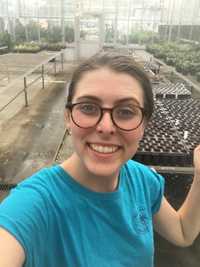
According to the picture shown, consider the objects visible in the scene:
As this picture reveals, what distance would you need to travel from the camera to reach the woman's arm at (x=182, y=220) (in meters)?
0.88

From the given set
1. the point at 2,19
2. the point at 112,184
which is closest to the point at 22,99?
the point at 112,184

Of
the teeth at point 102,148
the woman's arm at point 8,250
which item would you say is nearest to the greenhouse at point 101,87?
the teeth at point 102,148

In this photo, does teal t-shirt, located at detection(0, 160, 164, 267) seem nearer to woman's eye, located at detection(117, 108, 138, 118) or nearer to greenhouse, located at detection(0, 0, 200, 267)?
greenhouse, located at detection(0, 0, 200, 267)

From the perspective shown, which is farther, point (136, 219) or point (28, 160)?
point (28, 160)

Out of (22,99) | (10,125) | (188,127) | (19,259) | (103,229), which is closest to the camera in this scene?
(19,259)

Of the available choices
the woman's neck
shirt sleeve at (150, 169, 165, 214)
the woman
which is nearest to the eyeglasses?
the woman

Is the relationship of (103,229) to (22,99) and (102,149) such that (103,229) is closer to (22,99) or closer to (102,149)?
(102,149)

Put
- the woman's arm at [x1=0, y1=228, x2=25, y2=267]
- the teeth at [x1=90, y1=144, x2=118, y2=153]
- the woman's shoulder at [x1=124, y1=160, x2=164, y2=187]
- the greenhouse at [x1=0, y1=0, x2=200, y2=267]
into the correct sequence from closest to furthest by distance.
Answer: the woman's arm at [x1=0, y1=228, x2=25, y2=267] < the teeth at [x1=90, y1=144, x2=118, y2=153] < the woman's shoulder at [x1=124, y1=160, x2=164, y2=187] < the greenhouse at [x1=0, y1=0, x2=200, y2=267]

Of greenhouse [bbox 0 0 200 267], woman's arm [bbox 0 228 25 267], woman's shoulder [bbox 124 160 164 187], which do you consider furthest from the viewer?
greenhouse [bbox 0 0 200 267]

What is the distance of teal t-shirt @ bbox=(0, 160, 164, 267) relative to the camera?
0.59 meters

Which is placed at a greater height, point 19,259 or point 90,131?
point 90,131

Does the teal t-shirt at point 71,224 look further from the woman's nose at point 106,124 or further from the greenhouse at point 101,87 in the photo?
the woman's nose at point 106,124

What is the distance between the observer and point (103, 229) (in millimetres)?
673

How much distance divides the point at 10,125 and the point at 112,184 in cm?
366
